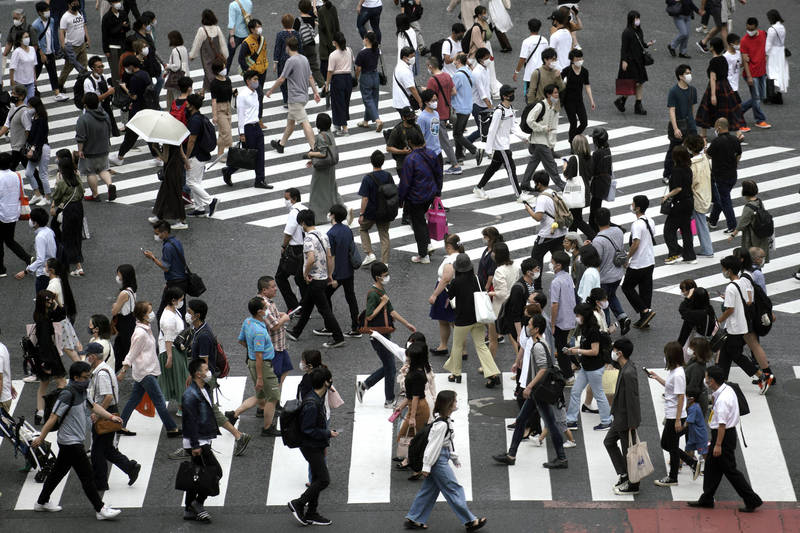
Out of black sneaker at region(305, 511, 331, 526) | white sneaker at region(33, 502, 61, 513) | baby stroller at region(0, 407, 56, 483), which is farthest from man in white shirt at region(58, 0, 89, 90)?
black sneaker at region(305, 511, 331, 526)

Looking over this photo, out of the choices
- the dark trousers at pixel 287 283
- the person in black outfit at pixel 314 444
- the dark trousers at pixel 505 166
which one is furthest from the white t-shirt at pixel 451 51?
the person in black outfit at pixel 314 444

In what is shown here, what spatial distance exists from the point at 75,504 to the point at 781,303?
34.0 ft

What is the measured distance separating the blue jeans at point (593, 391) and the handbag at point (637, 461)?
118 cm

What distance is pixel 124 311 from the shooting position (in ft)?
51.9

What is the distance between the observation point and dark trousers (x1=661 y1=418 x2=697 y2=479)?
1391 centimetres

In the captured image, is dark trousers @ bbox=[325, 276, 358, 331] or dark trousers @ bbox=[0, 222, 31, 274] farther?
dark trousers @ bbox=[0, 222, 31, 274]

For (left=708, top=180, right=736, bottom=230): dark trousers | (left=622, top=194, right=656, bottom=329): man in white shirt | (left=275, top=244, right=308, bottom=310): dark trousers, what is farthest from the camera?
(left=708, top=180, right=736, bottom=230): dark trousers

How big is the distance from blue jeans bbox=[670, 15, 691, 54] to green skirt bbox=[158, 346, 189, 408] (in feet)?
54.9

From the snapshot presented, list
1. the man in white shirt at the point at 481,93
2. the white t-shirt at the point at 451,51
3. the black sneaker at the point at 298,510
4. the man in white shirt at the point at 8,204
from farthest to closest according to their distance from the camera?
the white t-shirt at the point at 451,51 → the man in white shirt at the point at 481,93 → the man in white shirt at the point at 8,204 → the black sneaker at the point at 298,510

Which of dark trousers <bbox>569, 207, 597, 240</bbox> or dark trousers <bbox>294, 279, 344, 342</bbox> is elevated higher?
dark trousers <bbox>569, 207, 597, 240</bbox>

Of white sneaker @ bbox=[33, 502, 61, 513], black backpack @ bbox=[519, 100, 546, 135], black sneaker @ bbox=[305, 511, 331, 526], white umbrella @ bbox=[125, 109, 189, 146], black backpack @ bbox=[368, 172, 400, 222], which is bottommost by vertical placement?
black sneaker @ bbox=[305, 511, 331, 526]

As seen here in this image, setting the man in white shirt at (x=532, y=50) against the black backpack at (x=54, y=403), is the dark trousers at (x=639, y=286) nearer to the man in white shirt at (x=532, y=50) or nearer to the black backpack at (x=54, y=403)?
the black backpack at (x=54, y=403)

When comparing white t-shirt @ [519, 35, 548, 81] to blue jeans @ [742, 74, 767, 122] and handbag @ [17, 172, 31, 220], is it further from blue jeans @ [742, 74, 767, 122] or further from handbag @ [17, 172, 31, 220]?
handbag @ [17, 172, 31, 220]

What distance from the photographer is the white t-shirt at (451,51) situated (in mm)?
24391
